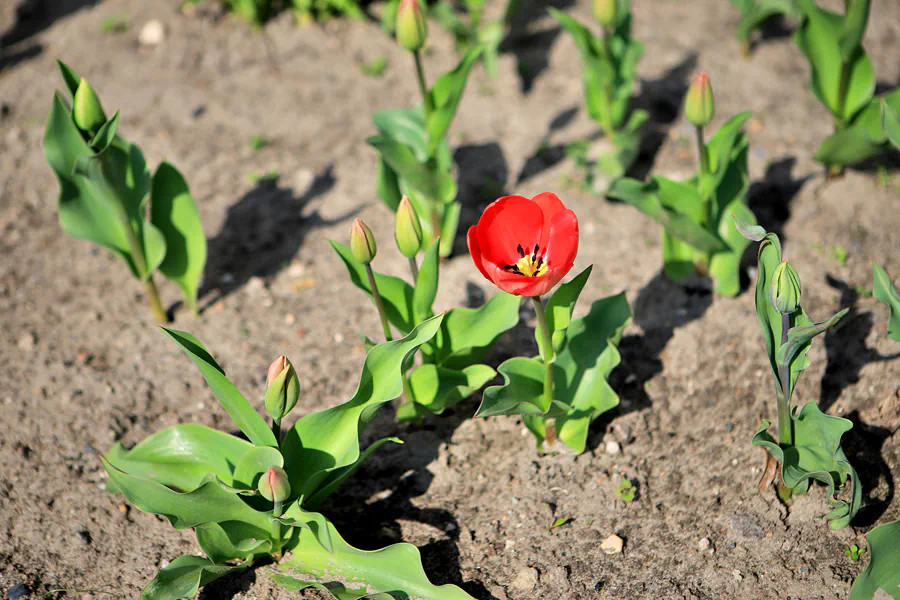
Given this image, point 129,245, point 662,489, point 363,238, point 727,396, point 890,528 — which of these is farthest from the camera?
point 129,245

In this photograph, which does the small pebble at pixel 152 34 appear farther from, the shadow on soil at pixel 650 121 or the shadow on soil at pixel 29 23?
the shadow on soil at pixel 650 121

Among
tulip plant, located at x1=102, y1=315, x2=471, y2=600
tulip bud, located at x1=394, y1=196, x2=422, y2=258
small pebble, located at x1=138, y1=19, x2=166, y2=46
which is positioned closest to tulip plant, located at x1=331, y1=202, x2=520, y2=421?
tulip bud, located at x1=394, y1=196, x2=422, y2=258

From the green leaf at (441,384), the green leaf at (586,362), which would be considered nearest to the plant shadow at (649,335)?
the green leaf at (586,362)

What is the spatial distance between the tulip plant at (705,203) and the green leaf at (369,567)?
1393 millimetres

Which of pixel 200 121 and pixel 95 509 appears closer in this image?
pixel 95 509

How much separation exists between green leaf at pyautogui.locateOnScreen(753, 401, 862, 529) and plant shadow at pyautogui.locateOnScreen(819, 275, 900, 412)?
1.16ft

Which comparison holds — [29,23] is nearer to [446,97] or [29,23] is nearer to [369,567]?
[446,97]

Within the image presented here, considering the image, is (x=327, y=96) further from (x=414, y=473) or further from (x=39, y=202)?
(x=414, y=473)

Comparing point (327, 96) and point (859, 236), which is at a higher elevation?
point (327, 96)

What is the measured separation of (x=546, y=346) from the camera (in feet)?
7.42

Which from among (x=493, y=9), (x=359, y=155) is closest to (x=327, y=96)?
(x=359, y=155)

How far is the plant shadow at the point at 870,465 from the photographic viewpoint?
2312mm

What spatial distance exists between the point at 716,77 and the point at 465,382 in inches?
89.3

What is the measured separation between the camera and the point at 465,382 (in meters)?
2.57
